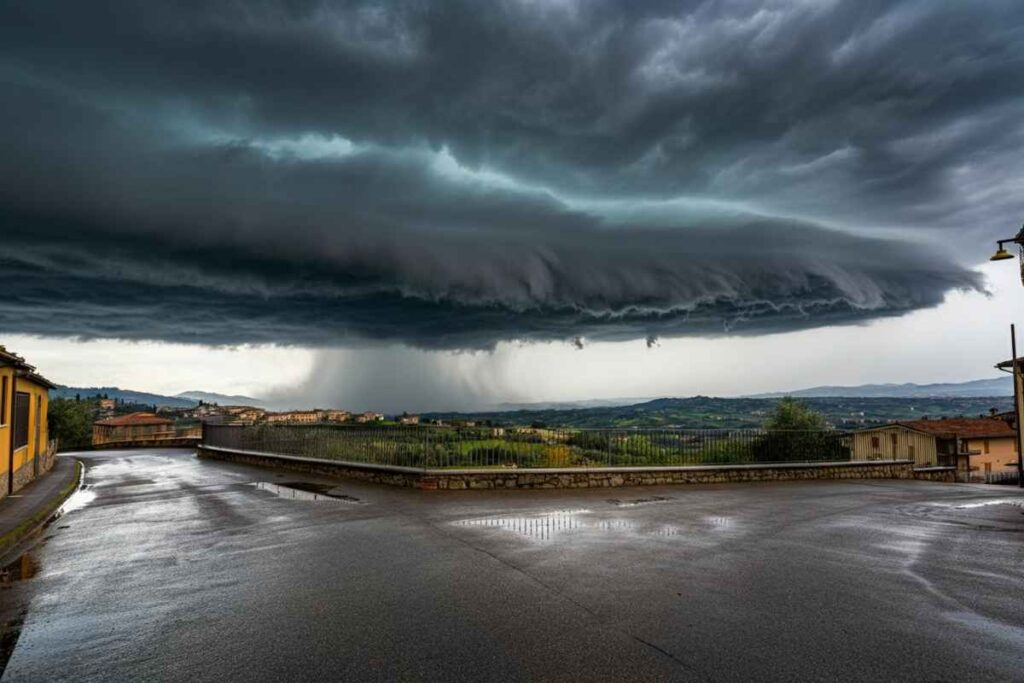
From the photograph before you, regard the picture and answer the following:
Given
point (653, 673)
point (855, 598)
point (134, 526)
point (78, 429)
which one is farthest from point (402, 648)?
point (78, 429)

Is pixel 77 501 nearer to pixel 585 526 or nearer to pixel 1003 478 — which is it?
pixel 585 526

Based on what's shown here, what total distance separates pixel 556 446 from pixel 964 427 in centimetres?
4436

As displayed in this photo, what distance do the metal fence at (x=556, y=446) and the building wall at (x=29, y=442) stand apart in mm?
7805

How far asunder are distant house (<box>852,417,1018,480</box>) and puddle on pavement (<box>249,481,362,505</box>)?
3966cm

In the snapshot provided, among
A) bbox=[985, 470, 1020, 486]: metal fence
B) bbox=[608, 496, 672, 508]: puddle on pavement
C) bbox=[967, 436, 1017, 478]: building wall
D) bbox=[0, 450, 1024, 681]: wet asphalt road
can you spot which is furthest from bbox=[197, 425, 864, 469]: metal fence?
bbox=[967, 436, 1017, 478]: building wall

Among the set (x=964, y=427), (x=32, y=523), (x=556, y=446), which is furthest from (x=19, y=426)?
(x=964, y=427)

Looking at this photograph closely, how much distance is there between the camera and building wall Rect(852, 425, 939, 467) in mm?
43594

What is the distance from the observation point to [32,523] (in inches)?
455

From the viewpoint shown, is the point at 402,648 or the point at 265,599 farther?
the point at 265,599

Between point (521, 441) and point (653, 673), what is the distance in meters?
12.1

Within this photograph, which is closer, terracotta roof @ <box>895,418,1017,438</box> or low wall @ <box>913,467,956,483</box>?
low wall @ <box>913,467,956,483</box>

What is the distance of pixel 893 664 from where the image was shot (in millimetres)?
4695

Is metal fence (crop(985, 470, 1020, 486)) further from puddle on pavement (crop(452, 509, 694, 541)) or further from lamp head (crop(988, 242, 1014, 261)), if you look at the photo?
puddle on pavement (crop(452, 509, 694, 541))

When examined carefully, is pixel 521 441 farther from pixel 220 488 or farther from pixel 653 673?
pixel 653 673
